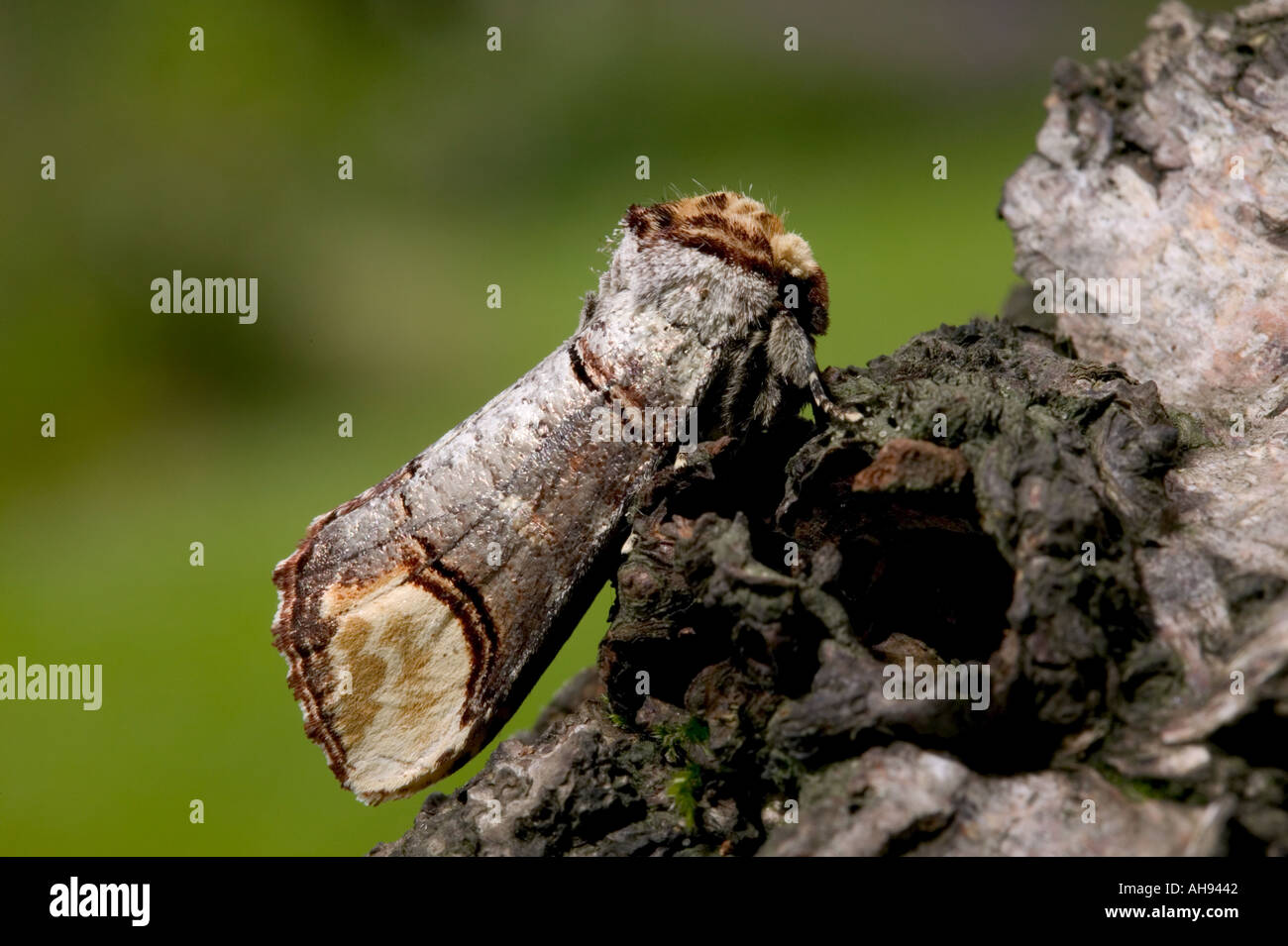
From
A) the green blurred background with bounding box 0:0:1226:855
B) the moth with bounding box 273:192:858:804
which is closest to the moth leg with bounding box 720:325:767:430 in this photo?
the moth with bounding box 273:192:858:804

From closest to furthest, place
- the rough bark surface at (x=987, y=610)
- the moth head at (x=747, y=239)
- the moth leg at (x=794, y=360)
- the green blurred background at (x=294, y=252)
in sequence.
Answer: the rough bark surface at (x=987, y=610), the moth leg at (x=794, y=360), the moth head at (x=747, y=239), the green blurred background at (x=294, y=252)

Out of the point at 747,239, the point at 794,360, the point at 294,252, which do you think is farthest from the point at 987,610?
the point at 294,252

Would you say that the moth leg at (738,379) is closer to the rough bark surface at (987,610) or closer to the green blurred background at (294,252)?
the rough bark surface at (987,610)

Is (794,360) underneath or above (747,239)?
underneath

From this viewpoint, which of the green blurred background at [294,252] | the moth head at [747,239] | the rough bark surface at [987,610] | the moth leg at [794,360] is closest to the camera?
the rough bark surface at [987,610]

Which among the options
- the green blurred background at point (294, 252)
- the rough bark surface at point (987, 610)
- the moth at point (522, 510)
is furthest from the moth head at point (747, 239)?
the green blurred background at point (294, 252)

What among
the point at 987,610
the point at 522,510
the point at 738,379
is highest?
the point at 738,379

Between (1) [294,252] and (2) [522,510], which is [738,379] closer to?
(2) [522,510]
